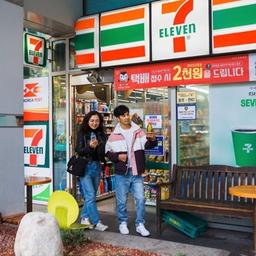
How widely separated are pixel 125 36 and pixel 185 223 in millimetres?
2914

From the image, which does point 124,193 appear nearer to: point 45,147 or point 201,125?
point 201,125

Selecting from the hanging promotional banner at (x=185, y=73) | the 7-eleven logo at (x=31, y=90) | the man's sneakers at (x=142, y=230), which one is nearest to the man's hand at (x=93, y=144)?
the man's sneakers at (x=142, y=230)

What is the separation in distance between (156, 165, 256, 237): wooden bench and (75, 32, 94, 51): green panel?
2.48 meters

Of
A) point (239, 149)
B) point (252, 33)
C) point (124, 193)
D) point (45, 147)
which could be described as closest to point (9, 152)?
point (124, 193)

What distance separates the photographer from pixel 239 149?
509 cm

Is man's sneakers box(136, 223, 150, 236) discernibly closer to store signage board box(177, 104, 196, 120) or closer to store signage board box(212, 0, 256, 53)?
store signage board box(177, 104, 196, 120)

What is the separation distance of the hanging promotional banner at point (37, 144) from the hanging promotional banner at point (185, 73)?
185cm

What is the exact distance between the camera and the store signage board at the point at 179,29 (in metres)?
5.28

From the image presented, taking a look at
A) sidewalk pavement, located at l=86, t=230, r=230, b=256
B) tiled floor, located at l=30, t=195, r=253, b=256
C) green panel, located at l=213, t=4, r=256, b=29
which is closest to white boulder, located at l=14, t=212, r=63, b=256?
sidewalk pavement, located at l=86, t=230, r=230, b=256

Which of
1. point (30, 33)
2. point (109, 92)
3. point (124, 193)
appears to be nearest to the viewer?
point (124, 193)

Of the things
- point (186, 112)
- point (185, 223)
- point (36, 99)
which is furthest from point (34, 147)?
point (185, 223)

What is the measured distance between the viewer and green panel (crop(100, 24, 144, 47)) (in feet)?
19.1

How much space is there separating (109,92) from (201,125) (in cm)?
292

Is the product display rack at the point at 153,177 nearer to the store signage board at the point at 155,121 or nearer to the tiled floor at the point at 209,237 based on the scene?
the tiled floor at the point at 209,237
